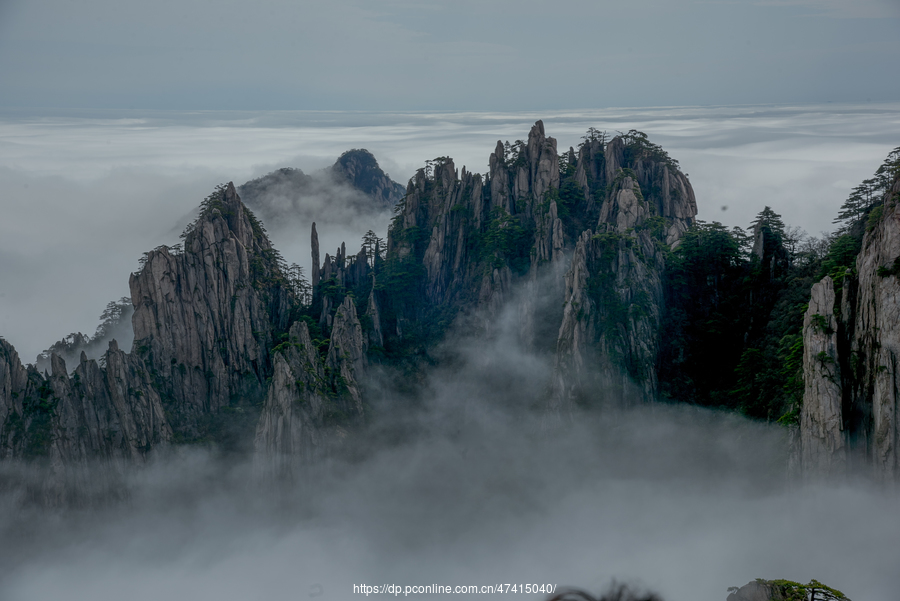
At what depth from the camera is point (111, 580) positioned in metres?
Answer: 57.0

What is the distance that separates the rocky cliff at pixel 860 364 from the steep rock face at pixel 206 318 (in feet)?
172

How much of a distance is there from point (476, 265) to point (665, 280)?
2238 cm

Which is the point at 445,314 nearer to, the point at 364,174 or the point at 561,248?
the point at 561,248

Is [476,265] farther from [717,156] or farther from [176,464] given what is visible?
[717,156]

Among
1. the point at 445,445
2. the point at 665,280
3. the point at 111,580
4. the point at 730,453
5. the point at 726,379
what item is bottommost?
the point at 111,580

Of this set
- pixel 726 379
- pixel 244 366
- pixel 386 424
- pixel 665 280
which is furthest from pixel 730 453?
pixel 244 366

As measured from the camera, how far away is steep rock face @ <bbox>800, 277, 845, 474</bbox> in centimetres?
3397

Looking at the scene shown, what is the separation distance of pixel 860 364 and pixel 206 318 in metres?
56.8

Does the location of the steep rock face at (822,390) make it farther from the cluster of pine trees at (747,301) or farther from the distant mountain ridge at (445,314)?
the cluster of pine trees at (747,301)

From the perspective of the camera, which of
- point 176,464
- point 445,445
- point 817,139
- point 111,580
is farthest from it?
point 817,139

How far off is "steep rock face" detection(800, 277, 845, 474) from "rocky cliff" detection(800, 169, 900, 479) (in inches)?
1.9

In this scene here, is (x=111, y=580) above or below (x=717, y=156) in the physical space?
below

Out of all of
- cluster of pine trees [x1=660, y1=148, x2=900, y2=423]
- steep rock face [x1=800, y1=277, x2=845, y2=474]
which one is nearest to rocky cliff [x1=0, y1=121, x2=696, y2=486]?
cluster of pine trees [x1=660, y1=148, x2=900, y2=423]

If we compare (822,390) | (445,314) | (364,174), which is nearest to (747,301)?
(822,390)
